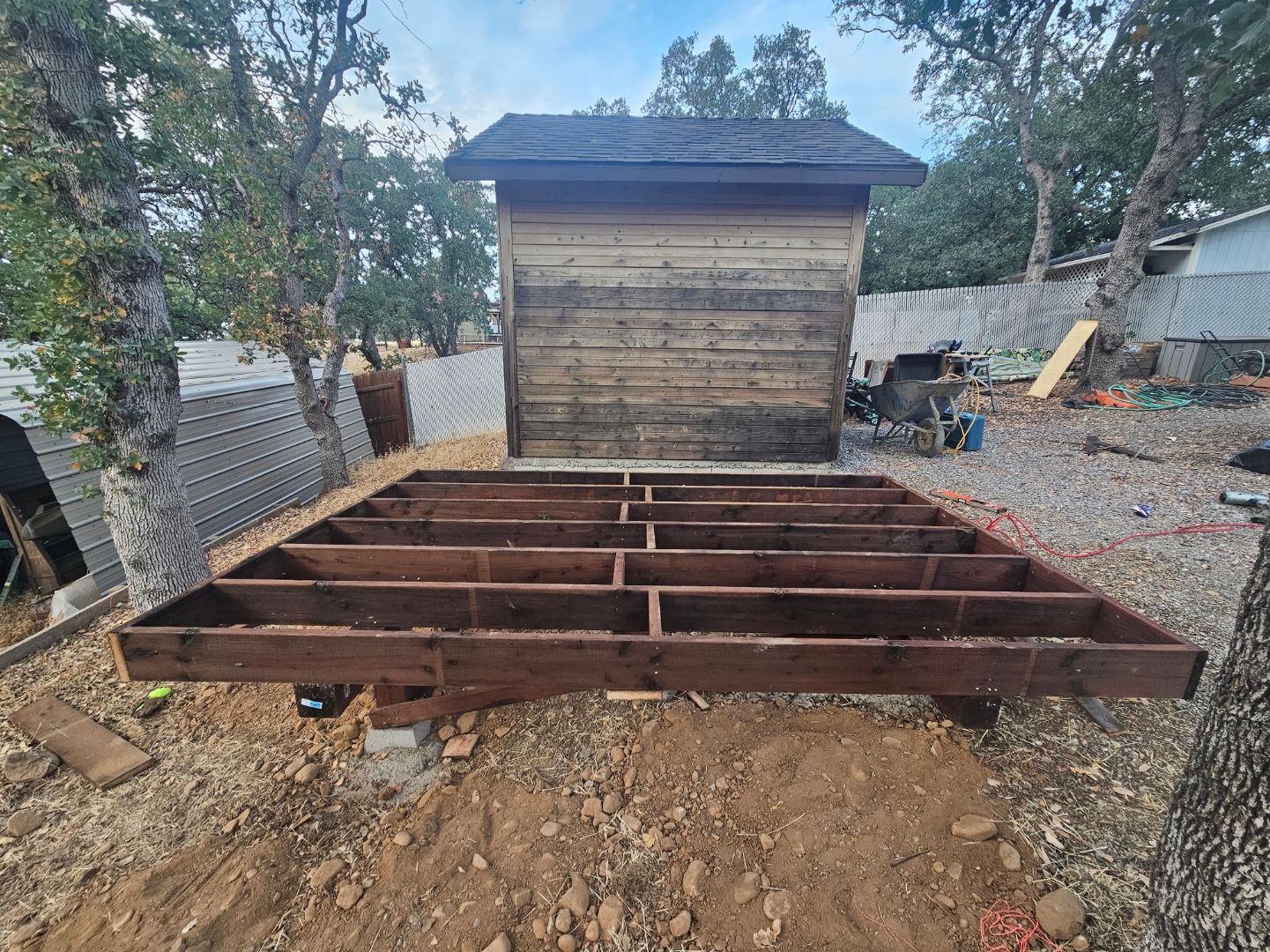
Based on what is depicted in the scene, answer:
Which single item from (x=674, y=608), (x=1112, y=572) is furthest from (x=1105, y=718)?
(x=674, y=608)

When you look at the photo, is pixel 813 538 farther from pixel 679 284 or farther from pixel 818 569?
pixel 679 284

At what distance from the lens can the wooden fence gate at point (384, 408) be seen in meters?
10.8

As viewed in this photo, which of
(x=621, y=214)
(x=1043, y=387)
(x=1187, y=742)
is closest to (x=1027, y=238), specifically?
(x=1043, y=387)

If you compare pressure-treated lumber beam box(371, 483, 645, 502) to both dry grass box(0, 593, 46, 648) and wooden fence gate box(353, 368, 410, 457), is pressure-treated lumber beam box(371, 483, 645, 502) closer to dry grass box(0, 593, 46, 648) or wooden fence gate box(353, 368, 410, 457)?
dry grass box(0, 593, 46, 648)

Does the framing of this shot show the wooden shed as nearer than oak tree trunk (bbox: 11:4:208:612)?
No

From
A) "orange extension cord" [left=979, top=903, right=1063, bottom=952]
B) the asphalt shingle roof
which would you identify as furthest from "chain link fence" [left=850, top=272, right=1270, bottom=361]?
"orange extension cord" [left=979, top=903, right=1063, bottom=952]

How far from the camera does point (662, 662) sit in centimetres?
173

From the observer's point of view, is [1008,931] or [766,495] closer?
[1008,931]

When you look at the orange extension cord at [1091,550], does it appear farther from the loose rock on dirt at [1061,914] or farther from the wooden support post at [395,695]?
the wooden support post at [395,695]

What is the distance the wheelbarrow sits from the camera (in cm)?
693

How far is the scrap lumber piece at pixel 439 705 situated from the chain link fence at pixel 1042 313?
647 inches

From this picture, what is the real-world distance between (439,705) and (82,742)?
2068 millimetres

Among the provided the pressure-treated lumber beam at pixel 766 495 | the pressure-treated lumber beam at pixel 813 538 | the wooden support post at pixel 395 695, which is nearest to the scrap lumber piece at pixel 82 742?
the wooden support post at pixel 395 695

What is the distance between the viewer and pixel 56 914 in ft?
5.61
